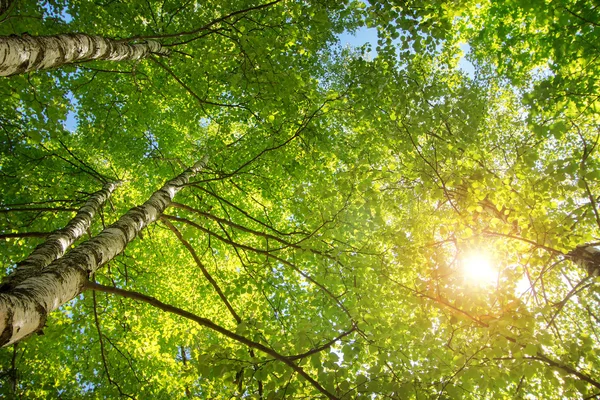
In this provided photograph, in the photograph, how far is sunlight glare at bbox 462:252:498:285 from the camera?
383 centimetres

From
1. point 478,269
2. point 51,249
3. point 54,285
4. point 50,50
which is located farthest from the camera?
point 478,269

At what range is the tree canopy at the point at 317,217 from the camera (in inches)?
96.1

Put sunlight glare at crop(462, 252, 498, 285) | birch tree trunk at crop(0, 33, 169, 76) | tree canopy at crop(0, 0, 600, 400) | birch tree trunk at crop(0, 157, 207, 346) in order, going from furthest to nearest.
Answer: sunlight glare at crop(462, 252, 498, 285)
tree canopy at crop(0, 0, 600, 400)
birch tree trunk at crop(0, 33, 169, 76)
birch tree trunk at crop(0, 157, 207, 346)

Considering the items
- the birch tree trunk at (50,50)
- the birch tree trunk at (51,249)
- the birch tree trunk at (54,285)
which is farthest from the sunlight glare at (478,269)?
the birch tree trunk at (50,50)

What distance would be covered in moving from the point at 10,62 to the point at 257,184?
4231 mm

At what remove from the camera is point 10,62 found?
2.01m

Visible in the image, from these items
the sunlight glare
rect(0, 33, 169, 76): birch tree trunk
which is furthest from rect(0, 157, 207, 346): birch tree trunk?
the sunlight glare

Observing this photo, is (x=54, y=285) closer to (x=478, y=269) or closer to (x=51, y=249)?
(x=51, y=249)

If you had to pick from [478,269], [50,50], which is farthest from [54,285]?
[478,269]

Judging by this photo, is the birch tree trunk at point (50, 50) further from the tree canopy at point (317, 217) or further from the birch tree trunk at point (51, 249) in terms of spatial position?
the birch tree trunk at point (51, 249)

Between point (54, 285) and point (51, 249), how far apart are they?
4.04 ft

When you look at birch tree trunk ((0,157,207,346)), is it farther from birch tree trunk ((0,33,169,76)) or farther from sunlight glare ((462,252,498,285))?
sunlight glare ((462,252,498,285))

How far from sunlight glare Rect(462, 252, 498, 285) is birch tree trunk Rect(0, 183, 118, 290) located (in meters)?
4.20

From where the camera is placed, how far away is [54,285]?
5.44ft
